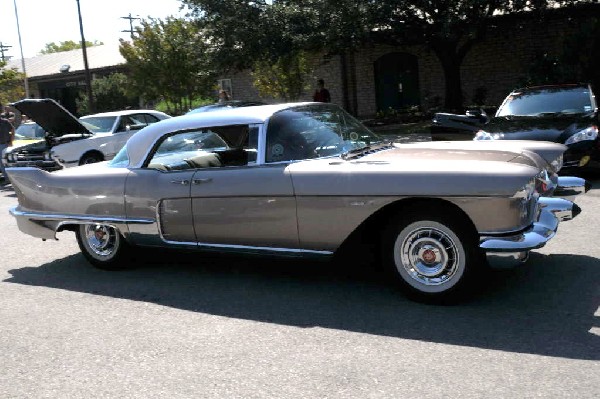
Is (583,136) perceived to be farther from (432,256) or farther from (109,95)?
(109,95)

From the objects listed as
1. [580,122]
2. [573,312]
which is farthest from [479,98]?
[573,312]

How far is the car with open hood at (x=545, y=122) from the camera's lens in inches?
350

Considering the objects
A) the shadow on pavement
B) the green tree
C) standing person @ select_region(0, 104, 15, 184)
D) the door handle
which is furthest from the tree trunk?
the door handle

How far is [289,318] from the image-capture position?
4656 millimetres

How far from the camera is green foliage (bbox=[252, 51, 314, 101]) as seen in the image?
23.7 meters

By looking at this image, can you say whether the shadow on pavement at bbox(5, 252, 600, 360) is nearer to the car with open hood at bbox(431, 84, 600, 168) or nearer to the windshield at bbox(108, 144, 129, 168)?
the windshield at bbox(108, 144, 129, 168)

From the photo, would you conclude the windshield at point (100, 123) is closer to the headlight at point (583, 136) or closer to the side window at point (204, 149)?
the side window at point (204, 149)

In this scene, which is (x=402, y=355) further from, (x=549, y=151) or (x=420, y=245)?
(x=549, y=151)

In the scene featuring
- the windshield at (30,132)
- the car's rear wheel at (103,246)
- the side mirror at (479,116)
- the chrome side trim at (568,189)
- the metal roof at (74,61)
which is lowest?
the car's rear wheel at (103,246)

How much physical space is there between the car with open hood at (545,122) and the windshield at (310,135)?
12.8ft

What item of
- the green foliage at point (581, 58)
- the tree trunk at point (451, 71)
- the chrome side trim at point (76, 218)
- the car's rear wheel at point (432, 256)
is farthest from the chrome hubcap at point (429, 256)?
the tree trunk at point (451, 71)

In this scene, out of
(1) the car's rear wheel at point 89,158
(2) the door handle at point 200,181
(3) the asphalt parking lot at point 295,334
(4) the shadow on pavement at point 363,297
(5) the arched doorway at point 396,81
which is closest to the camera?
(3) the asphalt parking lot at point 295,334

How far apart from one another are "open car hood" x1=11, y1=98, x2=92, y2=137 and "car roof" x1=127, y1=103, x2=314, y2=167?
529 centimetres

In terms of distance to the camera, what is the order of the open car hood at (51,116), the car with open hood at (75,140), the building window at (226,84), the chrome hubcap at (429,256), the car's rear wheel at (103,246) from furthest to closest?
the building window at (226,84), the car with open hood at (75,140), the open car hood at (51,116), the car's rear wheel at (103,246), the chrome hubcap at (429,256)
